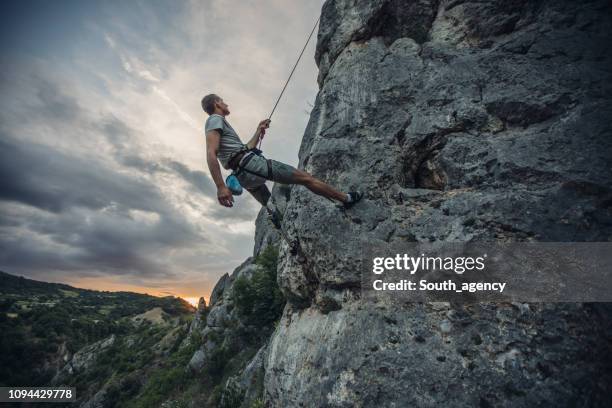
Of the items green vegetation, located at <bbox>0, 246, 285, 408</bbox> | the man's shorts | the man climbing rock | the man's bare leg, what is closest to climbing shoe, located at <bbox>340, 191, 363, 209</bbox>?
the man climbing rock

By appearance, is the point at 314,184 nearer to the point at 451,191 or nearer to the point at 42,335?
the point at 451,191

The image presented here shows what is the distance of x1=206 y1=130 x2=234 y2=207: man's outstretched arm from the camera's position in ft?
16.1

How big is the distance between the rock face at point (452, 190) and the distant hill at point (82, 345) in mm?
28781

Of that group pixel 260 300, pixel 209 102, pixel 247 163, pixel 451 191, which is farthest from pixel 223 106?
pixel 260 300

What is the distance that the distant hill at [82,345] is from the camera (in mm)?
41944

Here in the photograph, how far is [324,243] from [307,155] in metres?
2.77

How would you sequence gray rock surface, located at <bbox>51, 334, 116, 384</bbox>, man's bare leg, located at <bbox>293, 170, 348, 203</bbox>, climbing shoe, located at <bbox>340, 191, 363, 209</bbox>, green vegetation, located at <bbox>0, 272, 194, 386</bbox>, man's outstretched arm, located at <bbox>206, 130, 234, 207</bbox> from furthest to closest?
1. green vegetation, located at <bbox>0, 272, 194, 386</bbox>
2. gray rock surface, located at <bbox>51, 334, 116, 384</bbox>
3. climbing shoe, located at <bbox>340, 191, 363, 209</bbox>
4. man's bare leg, located at <bbox>293, 170, 348, 203</bbox>
5. man's outstretched arm, located at <bbox>206, 130, 234, 207</bbox>

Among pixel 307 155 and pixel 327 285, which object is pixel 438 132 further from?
pixel 327 285

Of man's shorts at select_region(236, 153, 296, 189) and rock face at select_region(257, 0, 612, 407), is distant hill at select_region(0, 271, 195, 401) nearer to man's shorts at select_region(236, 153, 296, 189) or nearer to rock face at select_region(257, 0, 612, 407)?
rock face at select_region(257, 0, 612, 407)

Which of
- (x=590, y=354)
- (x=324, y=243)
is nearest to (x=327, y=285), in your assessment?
(x=324, y=243)

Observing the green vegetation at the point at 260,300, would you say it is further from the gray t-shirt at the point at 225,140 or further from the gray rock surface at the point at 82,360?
the gray rock surface at the point at 82,360

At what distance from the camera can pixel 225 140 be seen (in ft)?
18.5

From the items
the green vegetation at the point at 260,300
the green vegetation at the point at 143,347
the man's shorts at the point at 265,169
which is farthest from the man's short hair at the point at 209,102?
the green vegetation at the point at 260,300

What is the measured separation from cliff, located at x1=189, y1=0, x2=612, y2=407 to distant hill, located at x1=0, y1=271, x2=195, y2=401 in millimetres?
28709
